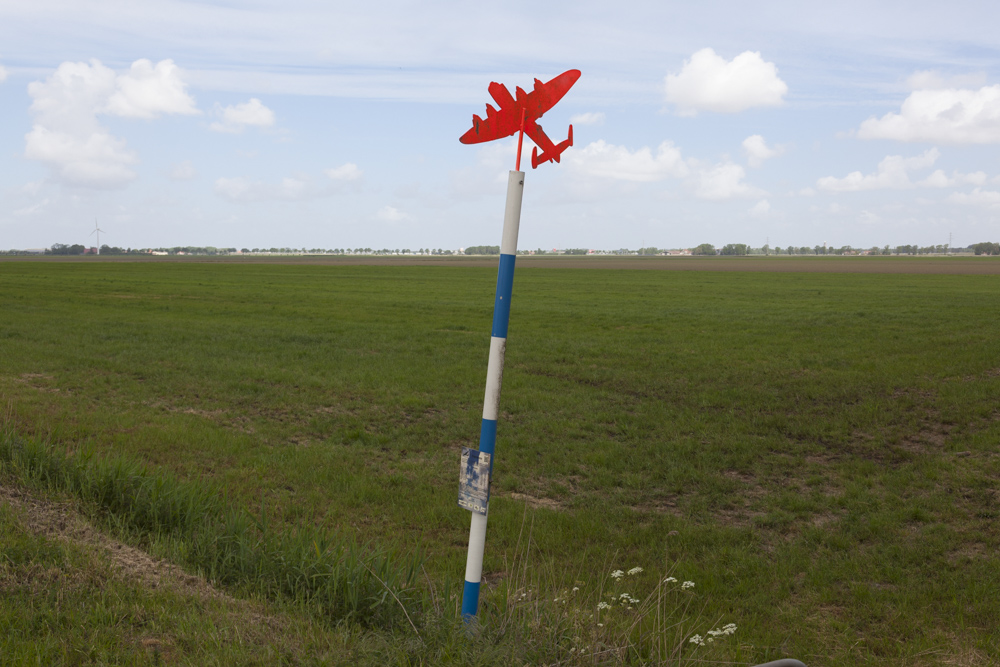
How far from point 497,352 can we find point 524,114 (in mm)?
1296

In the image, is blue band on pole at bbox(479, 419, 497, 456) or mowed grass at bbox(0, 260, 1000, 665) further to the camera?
mowed grass at bbox(0, 260, 1000, 665)

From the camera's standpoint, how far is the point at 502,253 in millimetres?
3727

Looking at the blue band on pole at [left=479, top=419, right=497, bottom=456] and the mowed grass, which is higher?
the blue band on pole at [left=479, top=419, right=497, bottom=456]

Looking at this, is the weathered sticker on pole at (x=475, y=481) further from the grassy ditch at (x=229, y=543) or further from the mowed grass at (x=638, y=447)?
the mowed grass at (x=638, y=447)

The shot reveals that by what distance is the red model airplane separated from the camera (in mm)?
3668

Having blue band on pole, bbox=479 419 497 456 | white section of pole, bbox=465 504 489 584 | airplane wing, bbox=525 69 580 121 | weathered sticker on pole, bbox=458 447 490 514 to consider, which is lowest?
white section of pole, bbox=465 504 489 584

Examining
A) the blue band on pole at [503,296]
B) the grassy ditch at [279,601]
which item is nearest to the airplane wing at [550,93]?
the blue band on pole at [503,296]

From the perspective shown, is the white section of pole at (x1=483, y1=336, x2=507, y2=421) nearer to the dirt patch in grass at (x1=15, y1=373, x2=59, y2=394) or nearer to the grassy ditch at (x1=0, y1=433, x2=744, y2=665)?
the grassy ditch at (x1=0, y1=433, x2=744, y2=665)

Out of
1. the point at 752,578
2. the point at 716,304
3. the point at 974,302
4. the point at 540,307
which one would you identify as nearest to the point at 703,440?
the point at 752,578

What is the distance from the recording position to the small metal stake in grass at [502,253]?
12.0ft

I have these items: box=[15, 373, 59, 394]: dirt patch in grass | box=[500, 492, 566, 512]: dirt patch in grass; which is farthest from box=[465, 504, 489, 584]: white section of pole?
box=[15, 373, 59, 394]: dirt patch in grass

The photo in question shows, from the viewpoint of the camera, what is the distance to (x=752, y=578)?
18.2 feet

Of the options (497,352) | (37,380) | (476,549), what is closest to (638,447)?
(476,549)

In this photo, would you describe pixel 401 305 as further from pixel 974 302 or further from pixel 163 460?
pixel 974 302
